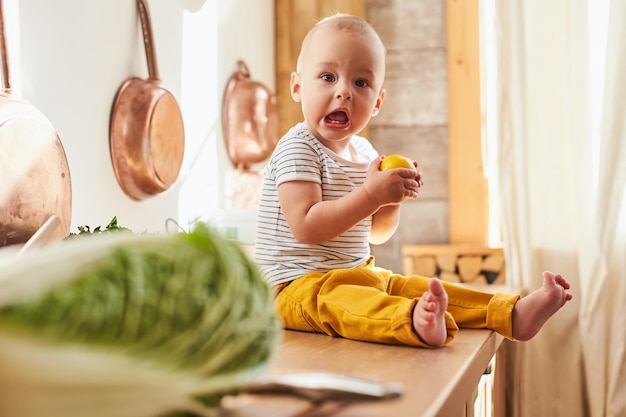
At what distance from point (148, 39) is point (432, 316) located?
52.4 inches

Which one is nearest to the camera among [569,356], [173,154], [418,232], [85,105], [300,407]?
[300,407]

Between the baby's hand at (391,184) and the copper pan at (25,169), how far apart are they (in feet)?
2.11

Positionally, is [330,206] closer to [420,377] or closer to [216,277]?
[420,377]

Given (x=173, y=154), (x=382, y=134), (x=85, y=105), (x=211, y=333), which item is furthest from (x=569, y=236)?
(x=211, y=333)

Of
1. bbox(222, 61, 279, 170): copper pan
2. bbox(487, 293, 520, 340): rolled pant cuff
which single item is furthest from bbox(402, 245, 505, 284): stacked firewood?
bbox(487, 293, 520, 340): rolled pant cuff

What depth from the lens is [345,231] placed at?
1194 mm

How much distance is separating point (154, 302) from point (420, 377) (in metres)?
0.44

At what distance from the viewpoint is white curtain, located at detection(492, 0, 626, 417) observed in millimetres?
2191

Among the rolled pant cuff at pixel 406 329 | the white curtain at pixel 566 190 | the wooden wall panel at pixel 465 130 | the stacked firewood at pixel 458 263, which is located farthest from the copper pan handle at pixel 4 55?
the wooden wall panel at pixel 465 130

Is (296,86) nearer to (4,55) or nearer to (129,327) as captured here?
(4,55)

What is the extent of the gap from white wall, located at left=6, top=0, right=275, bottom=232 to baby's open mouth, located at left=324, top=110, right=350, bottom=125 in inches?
12.4

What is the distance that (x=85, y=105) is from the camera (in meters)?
1.76

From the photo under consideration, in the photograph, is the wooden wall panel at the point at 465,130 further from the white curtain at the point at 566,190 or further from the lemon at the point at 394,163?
the lemon at the point at 394,163

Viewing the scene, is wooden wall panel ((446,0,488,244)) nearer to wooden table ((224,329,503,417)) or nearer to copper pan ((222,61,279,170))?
copper pan ((222,61,279,170))
